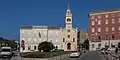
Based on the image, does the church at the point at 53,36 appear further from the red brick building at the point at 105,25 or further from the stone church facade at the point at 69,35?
the red brick building at the point at 105,25

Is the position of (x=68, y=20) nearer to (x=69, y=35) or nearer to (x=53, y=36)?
(x=69, y=35)

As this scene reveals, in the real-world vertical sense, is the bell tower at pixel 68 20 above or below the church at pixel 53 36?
above

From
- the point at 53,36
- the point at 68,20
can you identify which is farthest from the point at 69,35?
the point at 53,36

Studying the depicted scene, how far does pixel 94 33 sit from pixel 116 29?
1142 centimetres

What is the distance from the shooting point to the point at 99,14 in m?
143

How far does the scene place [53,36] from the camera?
145000mm

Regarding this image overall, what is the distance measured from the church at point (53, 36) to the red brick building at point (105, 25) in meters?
8.99

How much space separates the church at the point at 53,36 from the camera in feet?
467

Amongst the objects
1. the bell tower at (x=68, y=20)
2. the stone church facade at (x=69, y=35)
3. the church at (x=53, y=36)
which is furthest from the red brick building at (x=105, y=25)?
the bell tower at (x=68, y=20)

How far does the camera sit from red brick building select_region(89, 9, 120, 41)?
447 ft

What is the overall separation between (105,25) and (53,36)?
962 inches

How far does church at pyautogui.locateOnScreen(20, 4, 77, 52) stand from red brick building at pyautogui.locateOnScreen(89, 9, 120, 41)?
354 inches

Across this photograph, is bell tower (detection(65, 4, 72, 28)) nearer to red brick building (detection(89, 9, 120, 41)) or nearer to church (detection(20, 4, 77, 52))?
church (detection(20, 4, 77, 52))

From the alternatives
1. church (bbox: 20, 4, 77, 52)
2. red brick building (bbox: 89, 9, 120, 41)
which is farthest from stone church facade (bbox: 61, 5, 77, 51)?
red brick building (bbox: 89, 9, 120, 41)
